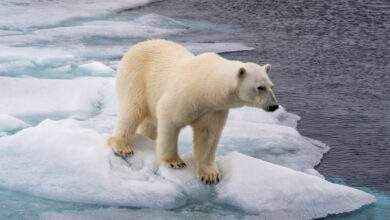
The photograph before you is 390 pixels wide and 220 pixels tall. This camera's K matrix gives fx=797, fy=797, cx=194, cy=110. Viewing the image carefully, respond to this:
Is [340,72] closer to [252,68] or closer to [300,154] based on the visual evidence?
[300,154]

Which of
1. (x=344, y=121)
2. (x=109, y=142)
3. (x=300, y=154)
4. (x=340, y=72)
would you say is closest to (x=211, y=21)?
(x=340, y=72)

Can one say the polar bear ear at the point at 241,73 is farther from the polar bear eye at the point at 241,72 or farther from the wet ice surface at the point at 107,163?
the wet ice surface at the point at 107,163

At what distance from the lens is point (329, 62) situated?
25.5 ft

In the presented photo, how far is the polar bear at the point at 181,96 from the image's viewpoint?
3832 millimetres

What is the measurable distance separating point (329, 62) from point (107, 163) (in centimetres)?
396

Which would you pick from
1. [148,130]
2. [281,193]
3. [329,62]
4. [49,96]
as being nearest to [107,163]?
[148,130]

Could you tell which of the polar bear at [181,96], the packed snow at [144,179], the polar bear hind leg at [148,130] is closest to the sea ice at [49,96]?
the packed snow at [144,179]

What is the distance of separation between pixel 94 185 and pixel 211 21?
5.98 m

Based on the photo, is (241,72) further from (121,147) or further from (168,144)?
(121,147)

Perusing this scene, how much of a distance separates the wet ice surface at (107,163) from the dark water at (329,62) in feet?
0.79

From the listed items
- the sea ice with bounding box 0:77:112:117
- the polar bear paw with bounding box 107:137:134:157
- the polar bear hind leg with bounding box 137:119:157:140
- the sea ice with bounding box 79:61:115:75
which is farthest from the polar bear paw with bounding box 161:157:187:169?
the sea ice with bounding box 79:61:115:75

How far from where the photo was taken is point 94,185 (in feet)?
13.6

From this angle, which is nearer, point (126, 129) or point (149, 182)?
point (149, 182)

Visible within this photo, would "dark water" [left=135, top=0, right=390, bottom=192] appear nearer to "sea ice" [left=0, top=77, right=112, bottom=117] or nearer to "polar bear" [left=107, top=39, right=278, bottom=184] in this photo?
"polar bear" [left=107, top=39, right=278, bottom=184]
